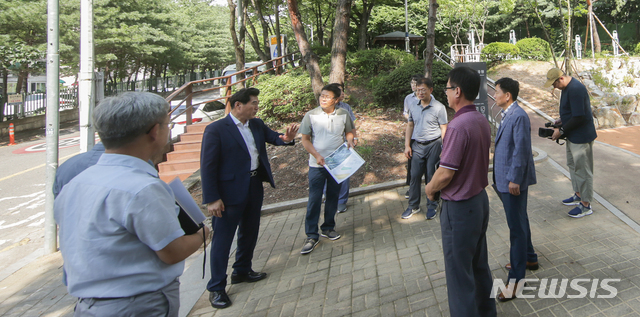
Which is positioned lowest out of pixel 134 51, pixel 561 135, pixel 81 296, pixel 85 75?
pixel 81 296

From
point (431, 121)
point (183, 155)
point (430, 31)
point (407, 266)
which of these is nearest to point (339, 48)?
point (430, 31)

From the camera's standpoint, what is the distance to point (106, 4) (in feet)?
82.6

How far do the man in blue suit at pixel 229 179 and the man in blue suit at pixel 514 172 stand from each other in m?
2.21

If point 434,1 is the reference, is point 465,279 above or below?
below

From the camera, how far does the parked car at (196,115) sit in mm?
11106

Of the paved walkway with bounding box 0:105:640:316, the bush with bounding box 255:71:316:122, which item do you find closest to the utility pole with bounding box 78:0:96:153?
the paved walkway with bounding box 0:105:640:316

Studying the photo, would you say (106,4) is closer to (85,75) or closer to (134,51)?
(134,51)

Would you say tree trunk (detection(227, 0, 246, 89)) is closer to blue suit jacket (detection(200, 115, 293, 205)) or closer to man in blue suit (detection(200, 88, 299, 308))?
man in blue suit (detection(200, 88, 299, 308))

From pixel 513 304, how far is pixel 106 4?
28.1 meters

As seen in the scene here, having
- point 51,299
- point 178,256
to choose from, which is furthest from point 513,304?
point 51,299

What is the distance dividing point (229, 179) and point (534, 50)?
2140 centimetres

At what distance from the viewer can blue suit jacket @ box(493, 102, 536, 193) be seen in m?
3.46

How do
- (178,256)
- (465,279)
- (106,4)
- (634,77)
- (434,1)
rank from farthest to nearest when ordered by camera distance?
(106,4) → (634,77) → (434,1) → (465,279) → (178,256)

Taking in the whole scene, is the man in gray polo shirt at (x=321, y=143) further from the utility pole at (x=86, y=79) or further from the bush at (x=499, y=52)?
the bush at (x=499, y=52)
